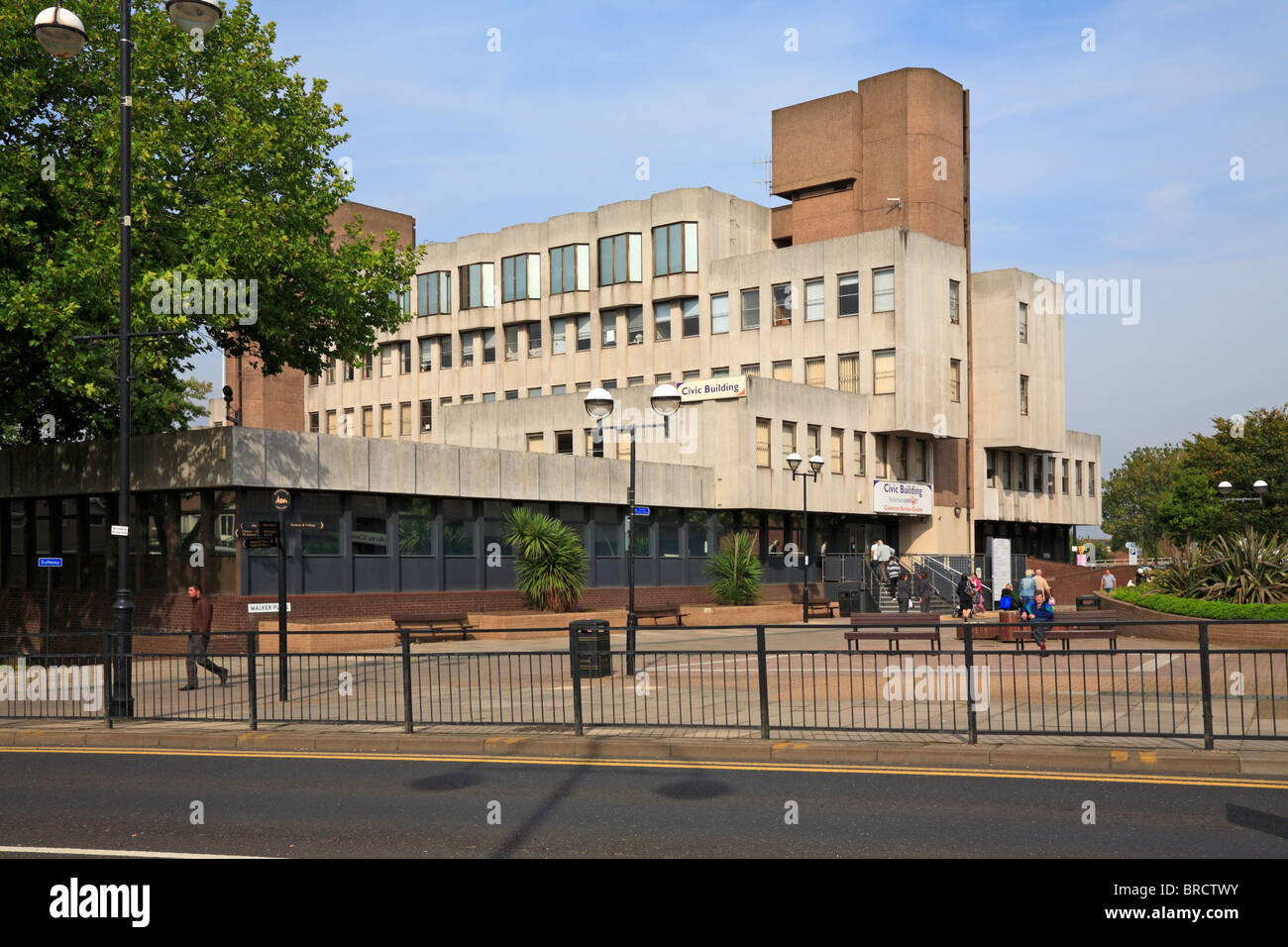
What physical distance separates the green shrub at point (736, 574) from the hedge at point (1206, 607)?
43.8 feet

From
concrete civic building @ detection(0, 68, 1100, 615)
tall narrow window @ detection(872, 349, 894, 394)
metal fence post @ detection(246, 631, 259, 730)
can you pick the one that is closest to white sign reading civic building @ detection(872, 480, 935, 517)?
concrete civic building @ detection(0, 68, 1100, 615)

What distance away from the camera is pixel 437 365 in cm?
6850

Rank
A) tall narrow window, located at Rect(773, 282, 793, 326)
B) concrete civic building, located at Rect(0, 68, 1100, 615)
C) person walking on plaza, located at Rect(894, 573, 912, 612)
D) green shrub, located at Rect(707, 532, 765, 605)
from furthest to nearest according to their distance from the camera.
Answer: tall narrow window, located at Rect(773, 282, 793, 326), person walking on plaza, located at Rect(894, 573, 912, 612), green shrub, located at Rect(707, 532, 765, 605), concrete civic building, located at Rect(0, 68, 1100, 615)

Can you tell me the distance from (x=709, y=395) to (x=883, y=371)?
10.4m

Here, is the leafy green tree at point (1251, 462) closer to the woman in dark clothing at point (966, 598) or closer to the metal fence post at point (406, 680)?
the woman in dark clothing at point (966, 598)

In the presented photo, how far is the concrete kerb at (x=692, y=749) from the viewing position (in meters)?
11.0

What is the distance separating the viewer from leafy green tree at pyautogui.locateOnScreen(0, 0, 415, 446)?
22.6 m

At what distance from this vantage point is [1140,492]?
5103 inches

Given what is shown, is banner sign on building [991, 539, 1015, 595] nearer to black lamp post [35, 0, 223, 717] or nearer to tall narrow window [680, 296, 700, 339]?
tall narrow window [680, 296, 700, 339]

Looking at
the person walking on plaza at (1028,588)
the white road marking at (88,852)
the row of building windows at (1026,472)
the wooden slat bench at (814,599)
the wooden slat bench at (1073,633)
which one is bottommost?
the wooden slat bench at (814,599)

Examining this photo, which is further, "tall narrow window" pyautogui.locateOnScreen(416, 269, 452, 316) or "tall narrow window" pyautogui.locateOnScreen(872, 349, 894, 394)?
"tall narrow window" pyautogui.locateOnScreen(416, 269, 452, 316)

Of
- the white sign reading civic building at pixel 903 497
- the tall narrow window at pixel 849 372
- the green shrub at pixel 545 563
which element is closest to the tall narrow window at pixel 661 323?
the tall narrow window at pixel 849 372

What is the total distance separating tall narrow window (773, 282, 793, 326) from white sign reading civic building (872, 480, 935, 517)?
29.3 feet

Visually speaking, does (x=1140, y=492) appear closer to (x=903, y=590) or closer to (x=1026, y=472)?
(x=1026, y=472)
